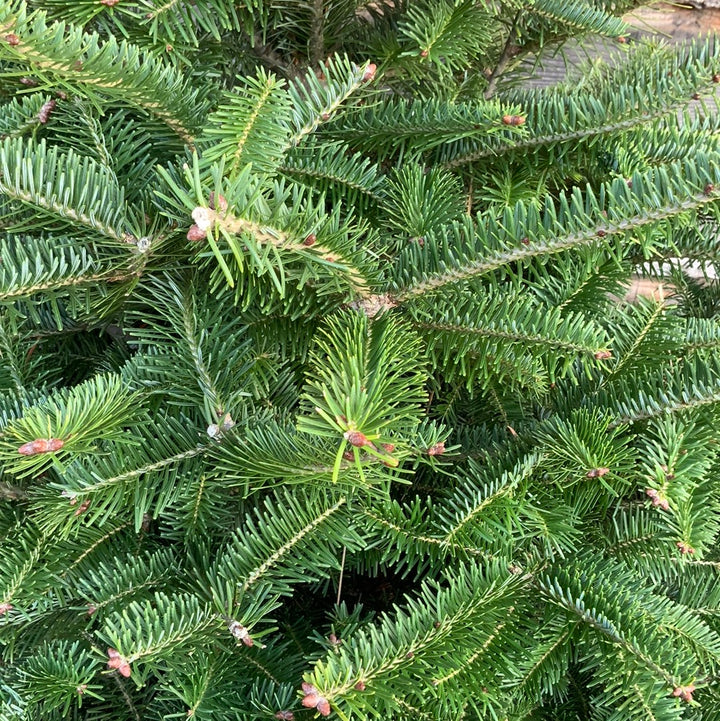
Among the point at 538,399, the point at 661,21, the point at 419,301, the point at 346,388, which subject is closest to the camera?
the point at 346,388

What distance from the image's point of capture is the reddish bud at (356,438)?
0.24 m

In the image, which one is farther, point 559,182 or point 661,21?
point 661,21

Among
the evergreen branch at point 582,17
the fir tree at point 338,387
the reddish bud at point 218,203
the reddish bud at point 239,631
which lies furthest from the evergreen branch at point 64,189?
the evergreen branch at point 582,17

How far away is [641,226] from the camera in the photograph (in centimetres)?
31

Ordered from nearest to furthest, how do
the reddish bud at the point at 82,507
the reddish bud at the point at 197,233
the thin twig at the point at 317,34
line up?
the reddish bud at the point at 197,233, the reddish bud at the point at 82,507, the thin twig at the point at 317,34

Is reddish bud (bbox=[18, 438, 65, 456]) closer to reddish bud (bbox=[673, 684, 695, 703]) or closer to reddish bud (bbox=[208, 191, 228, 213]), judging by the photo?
reddish bud (bbox=[208, 191, 228, 213])

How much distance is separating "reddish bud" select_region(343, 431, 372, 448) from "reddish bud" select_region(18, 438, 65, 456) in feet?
0.43

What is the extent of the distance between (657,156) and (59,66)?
419 millimetres

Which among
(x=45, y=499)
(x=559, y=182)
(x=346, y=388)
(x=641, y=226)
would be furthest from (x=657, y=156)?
(x=45, y=499)

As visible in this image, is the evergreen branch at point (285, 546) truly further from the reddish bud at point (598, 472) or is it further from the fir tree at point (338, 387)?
the reddish bud at point (598, 472)

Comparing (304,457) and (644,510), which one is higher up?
(304,457)

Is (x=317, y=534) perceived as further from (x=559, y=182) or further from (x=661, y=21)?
(x=661, y=21)

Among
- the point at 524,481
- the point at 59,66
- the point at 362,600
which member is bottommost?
the point at 362,600

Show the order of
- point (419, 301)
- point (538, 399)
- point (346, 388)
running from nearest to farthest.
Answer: point (346, 388)
point (419, 301)
point (538, 399)
